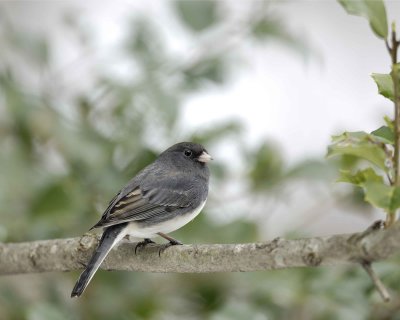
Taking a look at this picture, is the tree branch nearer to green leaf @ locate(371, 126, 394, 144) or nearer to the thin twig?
the thin twig

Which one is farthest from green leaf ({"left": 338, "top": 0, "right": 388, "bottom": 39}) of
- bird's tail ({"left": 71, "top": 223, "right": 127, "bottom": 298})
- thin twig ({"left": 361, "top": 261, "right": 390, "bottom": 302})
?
bird's tail ({"left": 71, "top": 223, "right": 127, "bottom": 298})

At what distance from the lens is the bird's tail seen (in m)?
1.35

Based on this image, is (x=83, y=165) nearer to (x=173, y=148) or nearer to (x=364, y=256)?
(x=173, y=148)

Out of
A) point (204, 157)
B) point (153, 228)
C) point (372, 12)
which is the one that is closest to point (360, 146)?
point (372, 12)

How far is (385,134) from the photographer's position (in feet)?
3.05

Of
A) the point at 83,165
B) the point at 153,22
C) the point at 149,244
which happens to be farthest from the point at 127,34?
the point at 149,244

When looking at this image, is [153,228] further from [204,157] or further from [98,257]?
[204,157]

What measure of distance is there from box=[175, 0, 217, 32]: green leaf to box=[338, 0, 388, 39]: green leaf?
1235mm

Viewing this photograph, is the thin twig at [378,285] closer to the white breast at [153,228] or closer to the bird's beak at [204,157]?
the white breast at [153,228]

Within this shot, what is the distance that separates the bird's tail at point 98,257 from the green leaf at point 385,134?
28.2 inches

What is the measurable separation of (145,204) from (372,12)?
35.7 inches

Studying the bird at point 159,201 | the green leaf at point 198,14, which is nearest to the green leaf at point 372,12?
the bird at point 159,201

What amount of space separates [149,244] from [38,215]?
52 centimetres

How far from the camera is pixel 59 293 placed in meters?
2.03
